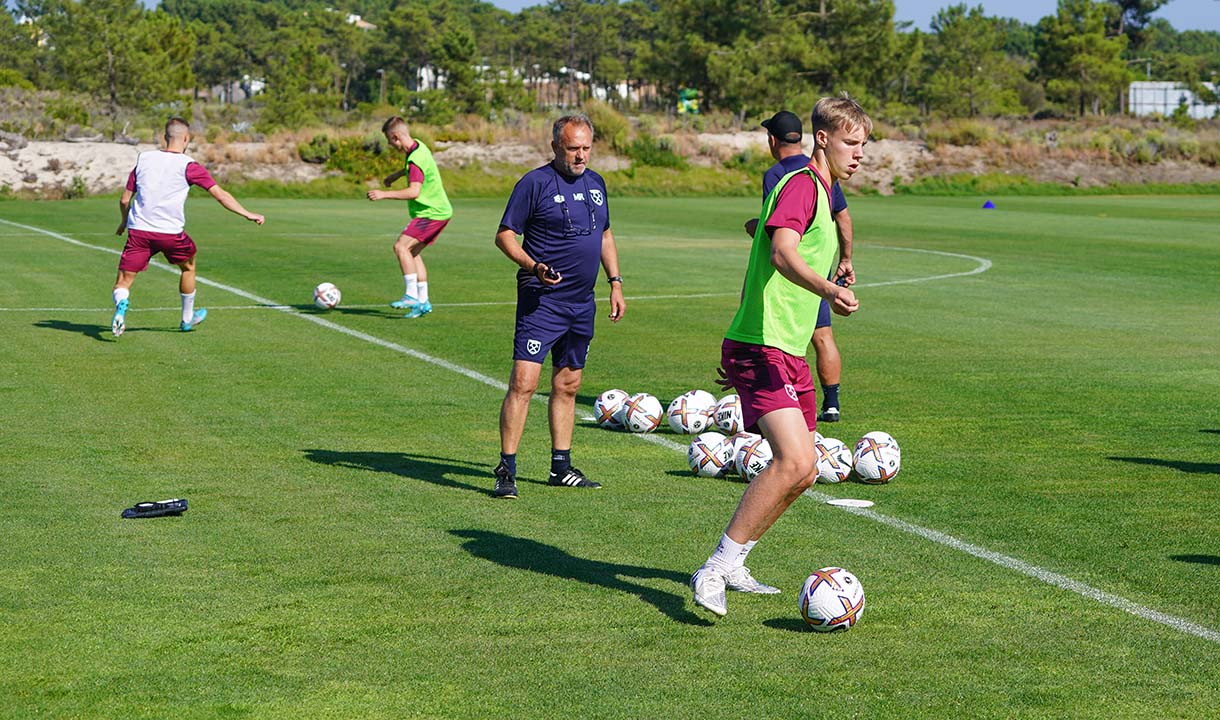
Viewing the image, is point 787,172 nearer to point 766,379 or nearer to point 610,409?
point 610,409

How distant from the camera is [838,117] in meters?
6.76

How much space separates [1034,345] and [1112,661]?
34.7 ft

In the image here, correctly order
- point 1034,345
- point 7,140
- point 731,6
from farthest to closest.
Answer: point 731,6
point 7,140
point 1034,345

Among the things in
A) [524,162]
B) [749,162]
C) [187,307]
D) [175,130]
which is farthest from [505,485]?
[749,162]

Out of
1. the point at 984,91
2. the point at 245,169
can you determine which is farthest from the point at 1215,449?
the point at 984,91

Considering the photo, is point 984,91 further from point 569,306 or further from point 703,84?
point 569,306

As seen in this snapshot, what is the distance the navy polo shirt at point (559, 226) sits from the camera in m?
9.53

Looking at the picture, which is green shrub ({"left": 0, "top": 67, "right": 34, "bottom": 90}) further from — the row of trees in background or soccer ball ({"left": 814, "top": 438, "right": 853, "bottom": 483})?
soccer ball ({"left": 814, "top": 438, "right": 853, "bottom": 483})

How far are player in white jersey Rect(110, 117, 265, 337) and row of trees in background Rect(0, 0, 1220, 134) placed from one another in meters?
55.4

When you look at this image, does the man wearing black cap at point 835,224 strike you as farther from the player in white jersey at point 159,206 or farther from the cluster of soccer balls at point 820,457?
the player in white jersey at point 159,206

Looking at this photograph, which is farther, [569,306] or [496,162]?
[496,162]

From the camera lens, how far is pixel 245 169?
59406 millimetres

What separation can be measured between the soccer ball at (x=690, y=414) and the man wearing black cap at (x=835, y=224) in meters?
1.09

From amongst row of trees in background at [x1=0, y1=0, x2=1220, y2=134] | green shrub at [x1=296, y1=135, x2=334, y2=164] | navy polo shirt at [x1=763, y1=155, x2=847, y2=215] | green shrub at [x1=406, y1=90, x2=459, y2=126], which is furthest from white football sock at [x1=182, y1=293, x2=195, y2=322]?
green shrub at [x1=406, y1=90, x2=459, y2=126]
